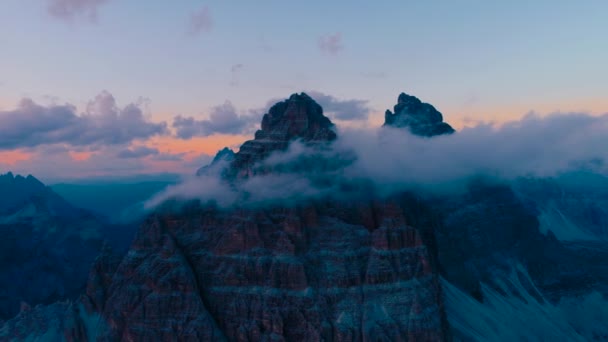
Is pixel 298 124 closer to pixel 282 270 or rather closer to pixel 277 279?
pixel 282 270

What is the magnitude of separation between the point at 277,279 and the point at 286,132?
44.5 metres

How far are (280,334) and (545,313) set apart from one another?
370 ft

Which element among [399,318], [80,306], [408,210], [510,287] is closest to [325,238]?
[399,318]

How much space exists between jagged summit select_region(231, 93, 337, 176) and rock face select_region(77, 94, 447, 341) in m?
18.5

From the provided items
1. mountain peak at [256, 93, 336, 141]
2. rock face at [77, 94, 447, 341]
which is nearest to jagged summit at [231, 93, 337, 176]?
mountain peak at [256, 93, 336, 141]

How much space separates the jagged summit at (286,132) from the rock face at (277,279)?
1853 centimetres

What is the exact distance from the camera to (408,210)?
148 m

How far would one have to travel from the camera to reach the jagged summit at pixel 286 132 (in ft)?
465

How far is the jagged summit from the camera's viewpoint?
142 metres

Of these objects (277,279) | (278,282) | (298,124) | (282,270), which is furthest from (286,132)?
(278,282)

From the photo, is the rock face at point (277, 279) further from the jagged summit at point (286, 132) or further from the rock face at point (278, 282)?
the jagged summit at point (286, 132)

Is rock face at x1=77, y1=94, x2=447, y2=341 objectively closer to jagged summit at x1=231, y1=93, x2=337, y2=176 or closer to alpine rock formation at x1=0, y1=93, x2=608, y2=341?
alpine rock formation at x1=0, y1=93, x2=608, y2=341

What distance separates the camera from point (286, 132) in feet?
473

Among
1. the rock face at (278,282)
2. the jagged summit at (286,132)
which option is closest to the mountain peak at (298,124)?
the jagged summit at (286,132)
